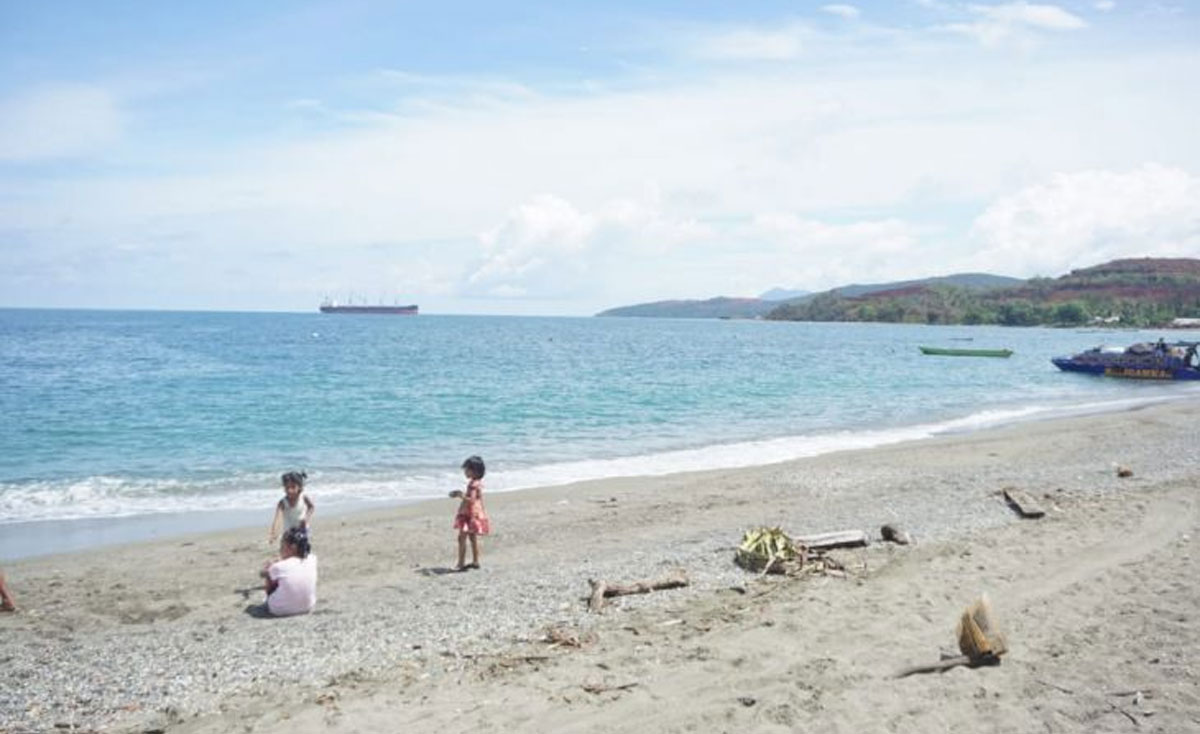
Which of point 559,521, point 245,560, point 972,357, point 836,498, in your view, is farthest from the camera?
point 972,357

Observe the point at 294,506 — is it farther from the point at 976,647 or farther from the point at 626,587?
the point at 976,647

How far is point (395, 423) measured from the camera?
27719 mm

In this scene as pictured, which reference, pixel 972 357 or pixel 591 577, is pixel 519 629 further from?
pixel 972 357

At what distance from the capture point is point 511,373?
5044 centimetres

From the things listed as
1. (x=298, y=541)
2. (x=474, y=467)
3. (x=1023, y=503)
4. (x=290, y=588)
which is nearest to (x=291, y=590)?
(x=290, y=588)

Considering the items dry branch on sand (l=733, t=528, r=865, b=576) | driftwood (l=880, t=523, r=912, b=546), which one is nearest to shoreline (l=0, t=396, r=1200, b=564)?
dry branch on sand (l=733, t=528, r=865, b=576)

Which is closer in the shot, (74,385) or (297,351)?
(74,385)

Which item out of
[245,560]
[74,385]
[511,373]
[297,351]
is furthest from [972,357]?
[245,560]

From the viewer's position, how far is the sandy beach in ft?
22.2

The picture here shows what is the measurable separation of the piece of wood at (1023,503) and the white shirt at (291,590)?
437 inches

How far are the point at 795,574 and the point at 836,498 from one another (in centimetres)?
593

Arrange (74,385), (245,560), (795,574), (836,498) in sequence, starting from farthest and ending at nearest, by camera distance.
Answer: (74,385)
(836,498)
(245,560)
(795,574)

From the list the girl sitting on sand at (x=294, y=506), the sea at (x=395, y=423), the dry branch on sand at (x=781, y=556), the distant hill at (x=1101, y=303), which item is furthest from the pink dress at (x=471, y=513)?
the distant hill at (x=1101, y=303)

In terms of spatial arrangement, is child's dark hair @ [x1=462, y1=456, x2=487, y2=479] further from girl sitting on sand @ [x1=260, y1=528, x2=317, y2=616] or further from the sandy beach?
girl sitting on sand @ [x1=260, y1=528, x2=317, y2=616]
